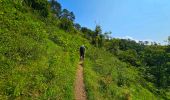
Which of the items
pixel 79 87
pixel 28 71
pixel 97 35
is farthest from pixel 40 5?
pixel 28 71

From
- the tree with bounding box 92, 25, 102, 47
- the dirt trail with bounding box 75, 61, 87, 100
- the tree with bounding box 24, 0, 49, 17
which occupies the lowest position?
the dirt trail with bounding box 75, 61, 87, 100

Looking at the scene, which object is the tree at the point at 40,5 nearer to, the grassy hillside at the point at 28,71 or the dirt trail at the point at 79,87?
the grassy hillside at the point at 28,71

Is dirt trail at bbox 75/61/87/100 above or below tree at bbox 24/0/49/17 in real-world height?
below

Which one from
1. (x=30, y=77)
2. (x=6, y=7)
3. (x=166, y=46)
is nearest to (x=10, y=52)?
(x=30, y=77)

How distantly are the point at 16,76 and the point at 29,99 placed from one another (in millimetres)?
2185

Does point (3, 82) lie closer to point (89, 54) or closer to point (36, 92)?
point (36, 92)

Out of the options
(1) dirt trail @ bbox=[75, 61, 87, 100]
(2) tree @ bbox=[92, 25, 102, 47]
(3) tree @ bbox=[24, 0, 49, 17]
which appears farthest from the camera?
(2) tree @ bbox=[92, 25, 102, 47]

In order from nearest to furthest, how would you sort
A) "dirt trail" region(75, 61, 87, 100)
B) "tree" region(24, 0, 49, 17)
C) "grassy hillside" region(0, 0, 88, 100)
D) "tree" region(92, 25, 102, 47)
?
1. "grassy hillside" region(0, 0, 88, 100)
2. "dirt trail" region(75, 61, 87, 100)
3. "tree" region(24, 0, 49, 17)
4. "tree" region(92, 25, 102, 47)

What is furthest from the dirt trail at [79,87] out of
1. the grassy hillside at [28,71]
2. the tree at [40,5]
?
the tree at [40,5]

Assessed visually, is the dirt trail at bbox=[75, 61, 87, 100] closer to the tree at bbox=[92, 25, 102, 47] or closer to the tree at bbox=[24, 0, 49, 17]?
the tree at bbox=[24, 0, 49, 17]

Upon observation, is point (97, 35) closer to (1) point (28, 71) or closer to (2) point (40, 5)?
(2) point (40, 5)

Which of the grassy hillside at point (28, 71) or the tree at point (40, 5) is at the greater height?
the tree at point (40, 5)

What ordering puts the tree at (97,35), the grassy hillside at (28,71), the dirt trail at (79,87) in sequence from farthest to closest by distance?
the tree at (97,35)
the dirt trail at (79,87)
the grassy hillside at (28,71)

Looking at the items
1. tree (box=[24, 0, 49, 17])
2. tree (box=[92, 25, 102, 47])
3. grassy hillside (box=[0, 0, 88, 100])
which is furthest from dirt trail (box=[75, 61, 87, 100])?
tree (box=[92, 25, 102, 47])
